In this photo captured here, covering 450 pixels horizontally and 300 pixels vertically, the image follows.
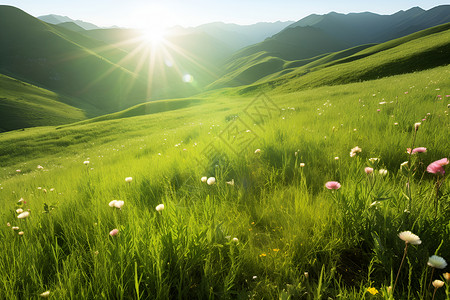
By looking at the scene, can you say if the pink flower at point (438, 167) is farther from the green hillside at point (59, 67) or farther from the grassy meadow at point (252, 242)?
the green hillside at point (59, 67)

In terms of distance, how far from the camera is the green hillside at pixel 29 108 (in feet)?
225

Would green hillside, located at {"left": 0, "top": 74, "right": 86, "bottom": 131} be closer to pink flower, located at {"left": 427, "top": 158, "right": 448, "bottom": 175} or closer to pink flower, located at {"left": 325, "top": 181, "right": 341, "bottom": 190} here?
pink flower, located at {"left": 325, "top": 181, "right": 341, "bottom": 190}

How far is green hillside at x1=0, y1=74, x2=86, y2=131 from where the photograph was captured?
6850 centimetres

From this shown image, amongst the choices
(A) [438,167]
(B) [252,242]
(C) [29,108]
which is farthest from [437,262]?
(C) [29,108]

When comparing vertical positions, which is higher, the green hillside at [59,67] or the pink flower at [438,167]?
the green hillside at [59,67]

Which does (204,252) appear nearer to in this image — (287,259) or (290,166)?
(287,259)

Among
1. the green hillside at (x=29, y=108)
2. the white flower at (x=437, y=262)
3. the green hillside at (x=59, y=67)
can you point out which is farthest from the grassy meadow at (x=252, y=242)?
the green hillside at (x=59, y=67)

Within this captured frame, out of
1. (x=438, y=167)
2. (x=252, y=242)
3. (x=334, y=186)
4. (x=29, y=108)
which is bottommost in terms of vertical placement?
(x=29, y=108)

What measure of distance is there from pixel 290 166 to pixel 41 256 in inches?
108

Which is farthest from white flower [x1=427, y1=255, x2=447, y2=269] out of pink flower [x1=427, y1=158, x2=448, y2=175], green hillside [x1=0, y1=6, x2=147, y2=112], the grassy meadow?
green hillside [x1=0, y1=6, x2=147, y2=112]

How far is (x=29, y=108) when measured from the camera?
75.1 metres

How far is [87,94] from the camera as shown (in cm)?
12556

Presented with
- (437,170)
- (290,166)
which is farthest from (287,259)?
(290,166)

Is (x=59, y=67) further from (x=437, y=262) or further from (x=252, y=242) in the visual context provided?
(x=437, y=262)
